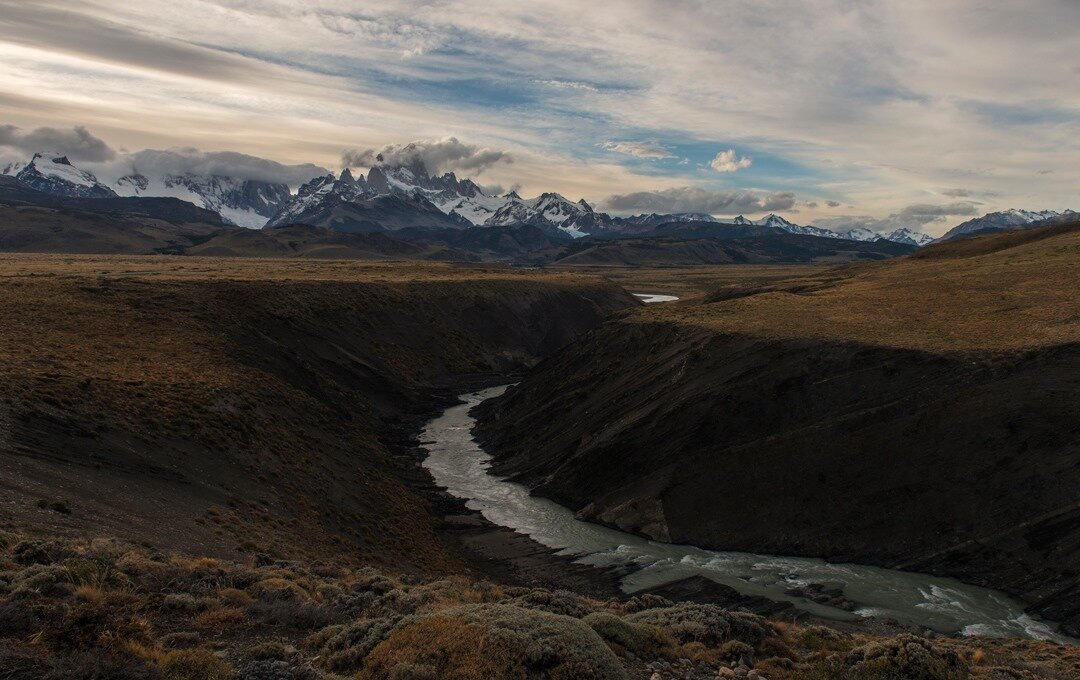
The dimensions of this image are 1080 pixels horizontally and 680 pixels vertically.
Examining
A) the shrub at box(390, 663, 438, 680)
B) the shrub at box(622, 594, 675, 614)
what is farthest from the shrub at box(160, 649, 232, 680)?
the shrub at box(622, 594, 675, 614)

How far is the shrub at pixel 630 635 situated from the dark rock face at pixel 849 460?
74.0 ft

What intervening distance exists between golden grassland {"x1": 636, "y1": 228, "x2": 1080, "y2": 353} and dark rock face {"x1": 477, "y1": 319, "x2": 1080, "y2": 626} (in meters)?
2.90

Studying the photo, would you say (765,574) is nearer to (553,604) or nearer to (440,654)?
(553,604)

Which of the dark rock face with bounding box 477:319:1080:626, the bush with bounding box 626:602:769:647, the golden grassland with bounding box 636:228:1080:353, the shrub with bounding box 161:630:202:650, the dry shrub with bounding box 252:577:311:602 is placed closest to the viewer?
the shrub with bounding box 161:630:202:650

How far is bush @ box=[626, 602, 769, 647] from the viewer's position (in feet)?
68.7

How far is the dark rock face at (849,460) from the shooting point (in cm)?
3578

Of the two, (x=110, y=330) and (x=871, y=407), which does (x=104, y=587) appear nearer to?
(x=871, y=407)

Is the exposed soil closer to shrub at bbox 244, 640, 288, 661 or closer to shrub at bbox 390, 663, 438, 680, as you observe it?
shrub at bbox 390, 663, 438, 680

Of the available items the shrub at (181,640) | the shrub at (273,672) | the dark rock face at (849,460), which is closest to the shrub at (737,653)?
the shrub at (273,672)

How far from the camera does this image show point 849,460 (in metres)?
42.5

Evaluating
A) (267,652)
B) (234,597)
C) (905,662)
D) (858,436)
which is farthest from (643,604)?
(858,436)

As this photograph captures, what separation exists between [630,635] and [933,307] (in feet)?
171

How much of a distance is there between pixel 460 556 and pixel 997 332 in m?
39.8

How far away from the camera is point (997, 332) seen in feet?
160
